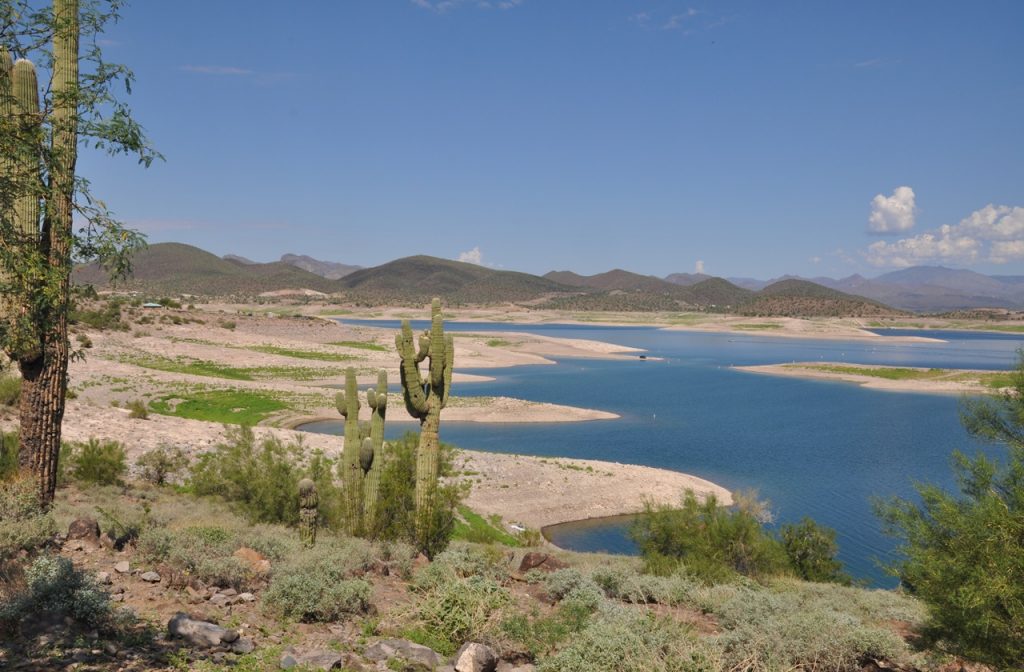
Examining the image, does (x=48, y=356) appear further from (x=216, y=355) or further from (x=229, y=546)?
(x=216, y=355)

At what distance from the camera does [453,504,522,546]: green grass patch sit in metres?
21.8

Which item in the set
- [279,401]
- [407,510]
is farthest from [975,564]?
[279,401]

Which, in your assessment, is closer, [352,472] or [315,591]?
[315,591]

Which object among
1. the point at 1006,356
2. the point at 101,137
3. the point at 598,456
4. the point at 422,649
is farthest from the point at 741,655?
the point at 1006,356

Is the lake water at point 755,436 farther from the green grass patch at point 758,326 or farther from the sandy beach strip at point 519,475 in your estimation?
the green grass patch at point 758,326

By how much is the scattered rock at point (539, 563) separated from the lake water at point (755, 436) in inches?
317

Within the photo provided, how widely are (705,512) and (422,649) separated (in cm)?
1291

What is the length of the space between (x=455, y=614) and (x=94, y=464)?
13.2m

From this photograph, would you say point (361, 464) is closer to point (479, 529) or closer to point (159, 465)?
point (479, 529)

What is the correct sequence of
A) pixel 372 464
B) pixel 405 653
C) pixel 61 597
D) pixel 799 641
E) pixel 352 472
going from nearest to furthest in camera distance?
pixel 61 597, pixel 405 653, pixel 799 641, pixel 352 472, pixel 372 464

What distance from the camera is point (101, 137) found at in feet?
27.8

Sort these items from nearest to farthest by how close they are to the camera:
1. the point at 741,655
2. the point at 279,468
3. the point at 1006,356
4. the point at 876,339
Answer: the point at 741,655
the point at 279,468
the point at 1006,356
the point at 876,339

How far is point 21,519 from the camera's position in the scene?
32.2ft

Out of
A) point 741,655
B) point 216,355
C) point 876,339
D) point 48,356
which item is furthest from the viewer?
point 876,339
